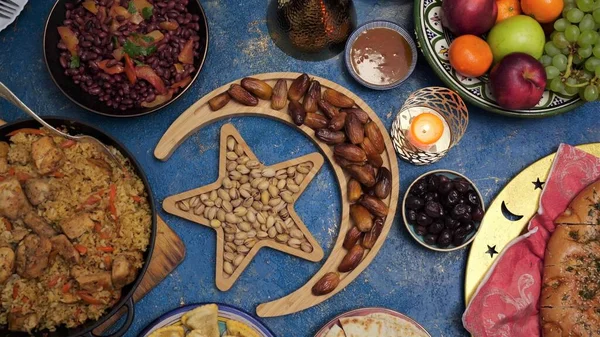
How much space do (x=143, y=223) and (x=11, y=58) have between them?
2.61 ft

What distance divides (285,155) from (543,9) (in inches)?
36.5

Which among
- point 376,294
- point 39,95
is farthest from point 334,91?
point 39,95

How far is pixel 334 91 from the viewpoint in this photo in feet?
6.25

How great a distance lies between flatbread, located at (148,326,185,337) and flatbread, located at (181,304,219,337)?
3cm

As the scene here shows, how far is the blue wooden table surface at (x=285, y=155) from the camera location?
1937 millimetres

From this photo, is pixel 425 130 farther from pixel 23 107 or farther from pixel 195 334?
pixel 23 107

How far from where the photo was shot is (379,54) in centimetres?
196

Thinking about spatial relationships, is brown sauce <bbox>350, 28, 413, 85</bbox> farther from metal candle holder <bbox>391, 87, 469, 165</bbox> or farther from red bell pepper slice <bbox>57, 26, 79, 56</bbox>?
red bell pepper slice <bbox>57, 26, 79, 56</bbox>

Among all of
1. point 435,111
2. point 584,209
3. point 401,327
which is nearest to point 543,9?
point 435,111

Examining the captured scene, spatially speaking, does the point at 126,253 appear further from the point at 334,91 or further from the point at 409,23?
the point at 409,23

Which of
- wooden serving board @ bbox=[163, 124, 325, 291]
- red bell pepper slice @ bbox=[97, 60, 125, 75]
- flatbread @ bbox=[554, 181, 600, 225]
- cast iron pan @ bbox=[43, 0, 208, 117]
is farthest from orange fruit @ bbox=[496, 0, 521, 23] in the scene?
red bell pepper slice @ bbox=[97, 60, 125, 75]

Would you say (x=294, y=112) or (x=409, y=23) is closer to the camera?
(x=294, y=112)

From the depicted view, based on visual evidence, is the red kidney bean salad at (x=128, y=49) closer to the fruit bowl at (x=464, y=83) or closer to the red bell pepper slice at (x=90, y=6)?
the red bell pepper slice at (x=90, y=6)

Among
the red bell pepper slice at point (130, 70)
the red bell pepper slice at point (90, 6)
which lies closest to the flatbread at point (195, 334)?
the red bell pepper slice at point (130, 70)
